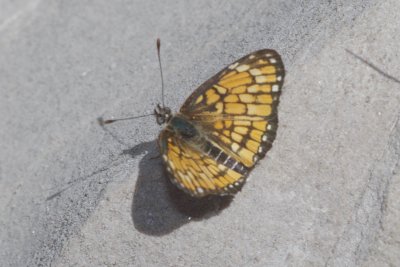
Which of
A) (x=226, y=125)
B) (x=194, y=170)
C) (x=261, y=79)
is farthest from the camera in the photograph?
(x=226, y=125)

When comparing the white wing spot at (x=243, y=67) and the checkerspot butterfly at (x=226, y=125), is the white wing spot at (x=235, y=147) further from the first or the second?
the white wing spot at (x=243, y=67)

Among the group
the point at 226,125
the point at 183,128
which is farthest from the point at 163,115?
the point at 226,125

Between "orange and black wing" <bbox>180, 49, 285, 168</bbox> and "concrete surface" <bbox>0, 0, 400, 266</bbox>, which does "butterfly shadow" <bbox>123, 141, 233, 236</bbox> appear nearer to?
"concrete surface" <bbox>0, 0, 400, 266</bbox>

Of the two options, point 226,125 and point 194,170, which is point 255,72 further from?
point 194,170

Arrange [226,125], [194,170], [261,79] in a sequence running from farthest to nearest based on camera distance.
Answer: [226,125] → [261,79] → [194,170]

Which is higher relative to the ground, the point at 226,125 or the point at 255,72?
the point at 255,72

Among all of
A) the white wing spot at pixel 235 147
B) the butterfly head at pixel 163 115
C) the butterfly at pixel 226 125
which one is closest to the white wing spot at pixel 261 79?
the butterfly at pixel 226 125

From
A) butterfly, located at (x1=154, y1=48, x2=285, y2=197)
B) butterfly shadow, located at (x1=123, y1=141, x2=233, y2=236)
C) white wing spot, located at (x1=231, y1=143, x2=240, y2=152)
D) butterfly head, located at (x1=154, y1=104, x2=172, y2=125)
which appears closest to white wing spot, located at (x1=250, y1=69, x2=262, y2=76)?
butterfly, located at (x1=154, y1=48, x2=285, y2=197)
